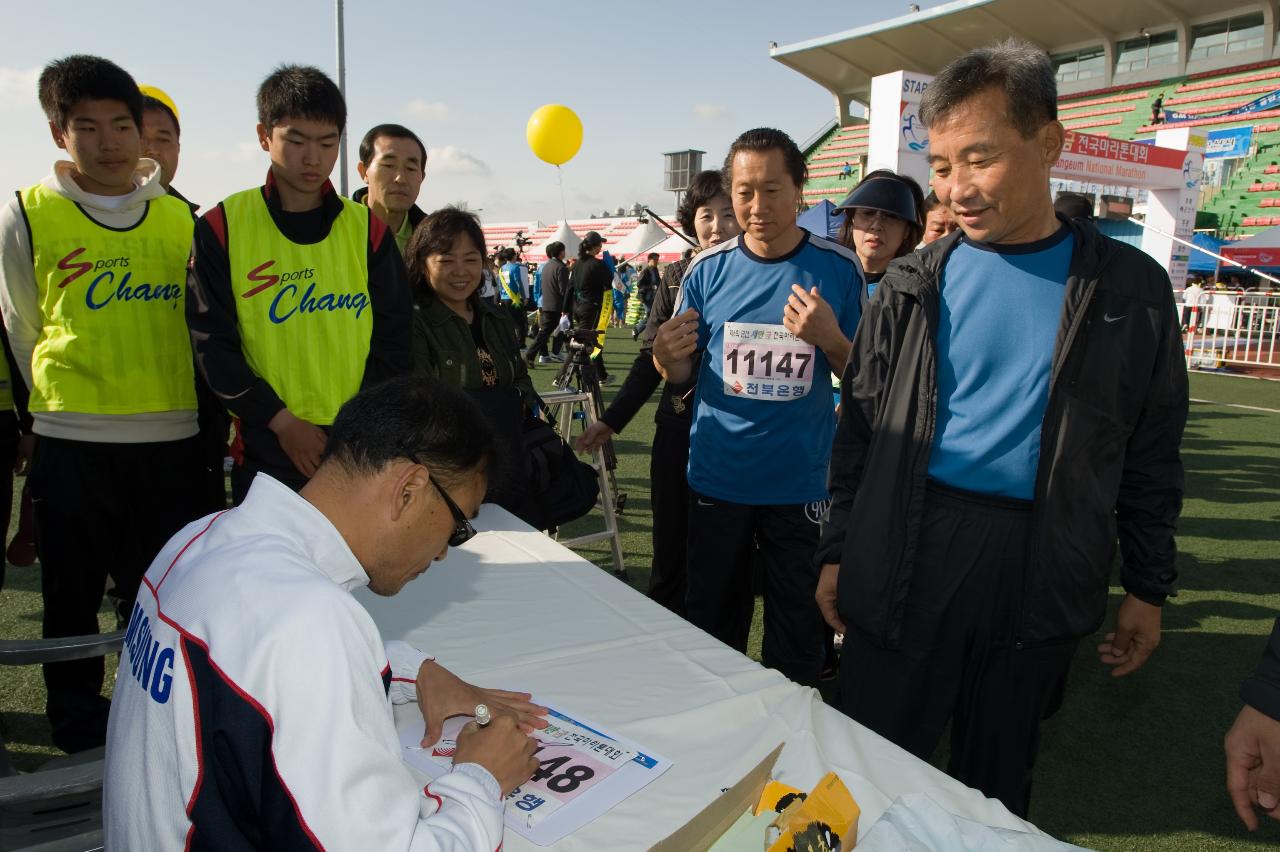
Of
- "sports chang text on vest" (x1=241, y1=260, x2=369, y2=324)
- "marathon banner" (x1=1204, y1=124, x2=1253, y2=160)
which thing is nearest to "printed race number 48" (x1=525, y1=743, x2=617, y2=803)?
"sports chang text on vest" (x1=241, y1=260, x2=369, y2=324)

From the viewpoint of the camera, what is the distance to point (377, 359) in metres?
2.49

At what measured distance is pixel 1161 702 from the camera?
3000mm

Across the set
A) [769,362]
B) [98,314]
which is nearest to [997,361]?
[769,362]

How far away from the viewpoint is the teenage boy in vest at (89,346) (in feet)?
7.72

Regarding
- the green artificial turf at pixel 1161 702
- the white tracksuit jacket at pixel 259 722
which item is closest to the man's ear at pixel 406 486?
the white tracksuit jacket at pixel 259 722

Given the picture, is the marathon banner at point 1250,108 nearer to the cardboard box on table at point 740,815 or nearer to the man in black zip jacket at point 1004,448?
the man in black zip jacket at point 1004,448

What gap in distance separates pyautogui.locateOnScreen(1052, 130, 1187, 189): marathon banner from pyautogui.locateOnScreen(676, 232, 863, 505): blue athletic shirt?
9081 mm

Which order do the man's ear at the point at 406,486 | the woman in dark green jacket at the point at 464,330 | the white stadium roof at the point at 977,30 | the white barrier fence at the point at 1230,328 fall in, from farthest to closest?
the white stadium roof at the point at 977,30 < the white barrier fence at the point at 1230,328 < the woman in dark green jacket at the point at 464,330 < the man's ear at the point at 406,486

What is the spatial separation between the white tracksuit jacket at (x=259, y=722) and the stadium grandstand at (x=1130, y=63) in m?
26.6

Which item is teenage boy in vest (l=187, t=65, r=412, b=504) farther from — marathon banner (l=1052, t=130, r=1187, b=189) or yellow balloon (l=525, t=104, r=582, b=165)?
marathon banner (l=1052, t=130, r=1187, b=189)

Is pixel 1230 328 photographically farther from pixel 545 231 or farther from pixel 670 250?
pixel 545 231

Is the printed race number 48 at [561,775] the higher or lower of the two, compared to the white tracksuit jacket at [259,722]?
lower

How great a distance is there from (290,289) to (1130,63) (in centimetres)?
3532

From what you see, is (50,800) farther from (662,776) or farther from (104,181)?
(104,181)
